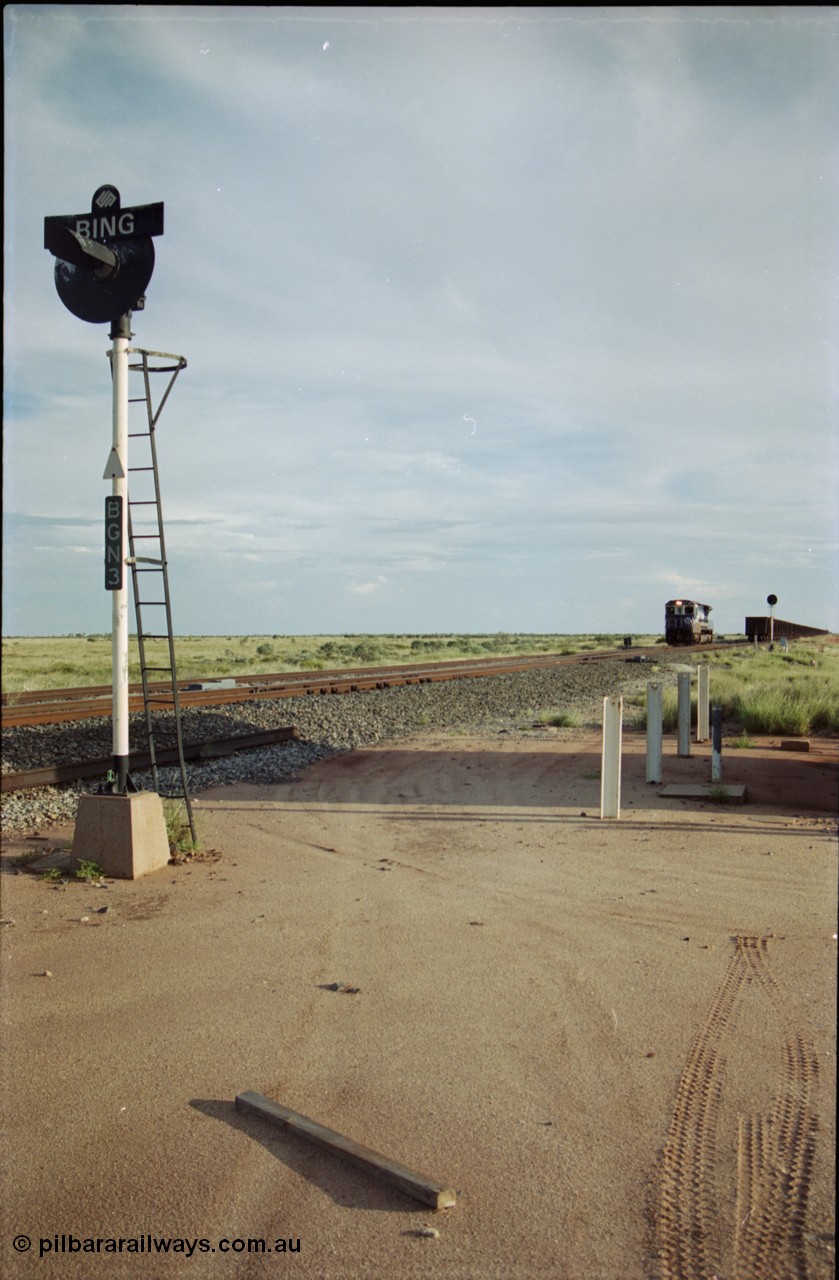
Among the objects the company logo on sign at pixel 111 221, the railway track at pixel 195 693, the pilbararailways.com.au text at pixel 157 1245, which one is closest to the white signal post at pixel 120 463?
the company logo on sign at pixel 111 221

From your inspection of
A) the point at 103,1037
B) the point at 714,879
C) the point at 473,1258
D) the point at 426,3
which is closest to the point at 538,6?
the point at 426,3

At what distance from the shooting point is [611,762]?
33.4 ft

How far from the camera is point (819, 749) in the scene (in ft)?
51.7

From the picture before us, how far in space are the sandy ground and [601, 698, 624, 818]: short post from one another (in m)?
1.56

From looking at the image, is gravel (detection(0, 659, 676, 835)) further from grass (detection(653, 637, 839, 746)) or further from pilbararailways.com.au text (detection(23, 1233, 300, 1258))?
pilbararailways.com.au text (detection(23, 1233, 300, 1258))

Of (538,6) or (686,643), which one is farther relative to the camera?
(686,643)

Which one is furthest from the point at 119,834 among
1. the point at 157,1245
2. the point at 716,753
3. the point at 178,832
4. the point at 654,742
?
the point at 716,753

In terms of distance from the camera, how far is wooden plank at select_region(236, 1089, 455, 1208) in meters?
3.42

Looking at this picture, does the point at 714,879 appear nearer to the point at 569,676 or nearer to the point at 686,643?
the point at 569,676

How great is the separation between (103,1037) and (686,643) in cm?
6089

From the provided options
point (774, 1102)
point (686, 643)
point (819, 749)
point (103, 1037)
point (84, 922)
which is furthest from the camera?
point (686, 643)

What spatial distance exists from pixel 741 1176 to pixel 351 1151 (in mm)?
1371

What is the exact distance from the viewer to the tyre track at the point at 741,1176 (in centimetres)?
317

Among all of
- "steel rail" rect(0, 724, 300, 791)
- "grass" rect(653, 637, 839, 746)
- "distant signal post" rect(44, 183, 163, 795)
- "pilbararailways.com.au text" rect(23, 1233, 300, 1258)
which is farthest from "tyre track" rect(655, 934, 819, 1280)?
"grass" rect(653, 637, 839, 746)
